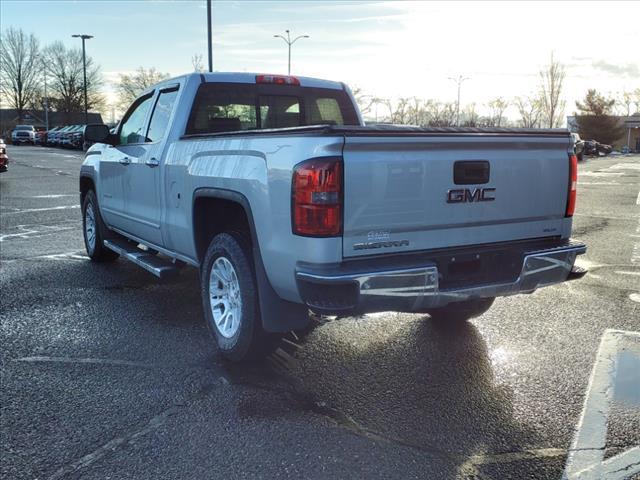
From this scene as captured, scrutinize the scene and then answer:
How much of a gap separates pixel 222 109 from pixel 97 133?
5.50ft

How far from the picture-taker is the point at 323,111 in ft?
19.8

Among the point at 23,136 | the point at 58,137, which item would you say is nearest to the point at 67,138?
the point at 58,137

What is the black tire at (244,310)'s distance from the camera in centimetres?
409

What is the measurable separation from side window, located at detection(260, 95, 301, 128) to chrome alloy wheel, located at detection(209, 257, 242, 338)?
1.72 meters

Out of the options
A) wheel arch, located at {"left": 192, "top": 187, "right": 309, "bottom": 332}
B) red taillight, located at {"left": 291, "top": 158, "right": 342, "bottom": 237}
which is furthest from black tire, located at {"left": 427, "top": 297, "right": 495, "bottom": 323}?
red taillight, located at {"left": 291, "top": 158, "right": 342, "bottom": 237}

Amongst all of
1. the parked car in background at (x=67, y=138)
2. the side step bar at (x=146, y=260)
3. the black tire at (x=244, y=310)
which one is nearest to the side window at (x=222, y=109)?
the side step bar at (x=146, y=260)

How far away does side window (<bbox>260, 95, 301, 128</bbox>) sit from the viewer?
5.70 meters

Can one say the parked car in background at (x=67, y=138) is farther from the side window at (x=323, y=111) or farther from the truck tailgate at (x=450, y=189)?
the truck tailgate at (x=450, y=189)

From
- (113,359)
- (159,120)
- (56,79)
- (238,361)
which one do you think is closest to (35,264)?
(159,120)

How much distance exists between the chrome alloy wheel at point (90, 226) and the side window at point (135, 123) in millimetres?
1432

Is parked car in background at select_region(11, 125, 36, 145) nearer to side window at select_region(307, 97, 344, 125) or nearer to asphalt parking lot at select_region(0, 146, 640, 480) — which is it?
asphalt parking lot at select_region(0, 146, 640, 480)

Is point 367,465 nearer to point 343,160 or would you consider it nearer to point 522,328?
point 343,160

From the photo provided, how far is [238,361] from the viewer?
4293 millimetres

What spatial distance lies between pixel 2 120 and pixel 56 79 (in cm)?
2066
